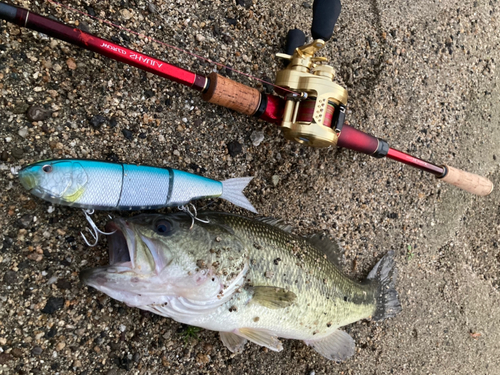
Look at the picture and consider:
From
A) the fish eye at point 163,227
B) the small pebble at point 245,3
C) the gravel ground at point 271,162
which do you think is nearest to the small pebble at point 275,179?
the gravel ground at point 271,162

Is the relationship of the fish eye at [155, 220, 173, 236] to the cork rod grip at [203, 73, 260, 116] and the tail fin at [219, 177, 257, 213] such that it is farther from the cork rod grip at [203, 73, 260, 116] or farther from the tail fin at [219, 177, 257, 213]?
the cork rod grip at [203, 73, 260, 116]

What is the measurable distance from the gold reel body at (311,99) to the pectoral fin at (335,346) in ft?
4.73

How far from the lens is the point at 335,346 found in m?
2.66

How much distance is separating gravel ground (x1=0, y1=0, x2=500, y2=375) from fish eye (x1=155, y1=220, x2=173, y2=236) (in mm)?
406

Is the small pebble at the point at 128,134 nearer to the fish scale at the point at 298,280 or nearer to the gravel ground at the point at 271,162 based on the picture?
the gravel ground at the point at 271,162

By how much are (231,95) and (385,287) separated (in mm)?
1998

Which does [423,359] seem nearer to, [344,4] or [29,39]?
[344,4]

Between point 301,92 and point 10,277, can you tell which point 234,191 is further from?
point 10,277

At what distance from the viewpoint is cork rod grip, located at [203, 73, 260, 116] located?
6.80ft

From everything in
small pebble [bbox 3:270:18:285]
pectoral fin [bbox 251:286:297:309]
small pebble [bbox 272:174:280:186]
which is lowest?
small pebble [bbox 3:270:18:285]

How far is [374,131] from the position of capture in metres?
3.09

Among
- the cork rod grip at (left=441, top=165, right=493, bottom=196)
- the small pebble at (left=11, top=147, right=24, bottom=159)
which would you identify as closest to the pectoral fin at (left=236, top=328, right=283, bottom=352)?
the small pebble at (left=11, top=147, right=24, bottom=159)

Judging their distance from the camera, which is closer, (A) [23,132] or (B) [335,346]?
(A) [23,132]

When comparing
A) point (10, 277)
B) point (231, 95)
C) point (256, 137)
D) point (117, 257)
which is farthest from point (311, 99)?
point (10, 277)
